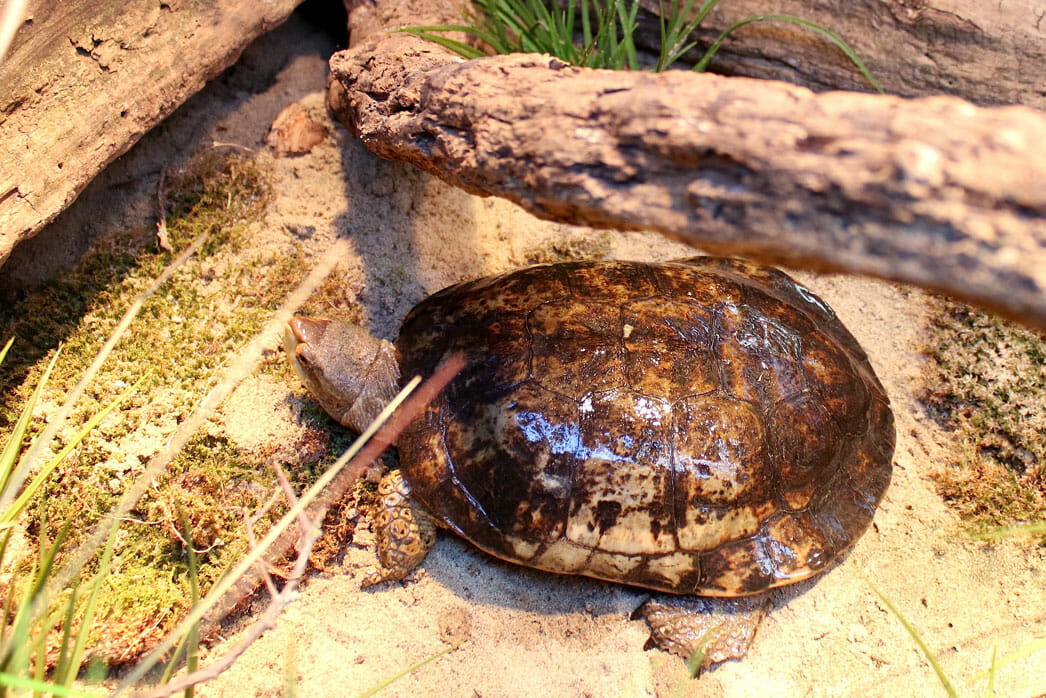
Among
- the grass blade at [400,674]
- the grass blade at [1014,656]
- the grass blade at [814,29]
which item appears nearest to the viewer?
the grass blade at [400,674]

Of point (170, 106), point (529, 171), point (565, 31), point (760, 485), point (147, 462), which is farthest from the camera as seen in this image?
point (565, 31)

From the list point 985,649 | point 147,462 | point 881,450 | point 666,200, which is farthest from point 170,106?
point 985,649

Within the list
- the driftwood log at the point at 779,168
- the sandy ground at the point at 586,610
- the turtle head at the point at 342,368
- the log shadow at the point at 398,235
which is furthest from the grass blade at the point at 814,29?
the turtle head at the point at 342,368

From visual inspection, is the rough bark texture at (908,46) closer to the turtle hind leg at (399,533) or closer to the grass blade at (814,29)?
the grass blade at (814,29)

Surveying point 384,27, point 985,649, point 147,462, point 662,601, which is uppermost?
point 384,27

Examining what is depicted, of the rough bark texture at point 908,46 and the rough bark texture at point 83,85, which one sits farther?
the rough bark texture at point 908,46

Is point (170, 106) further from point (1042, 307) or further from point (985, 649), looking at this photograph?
point (985, 649)

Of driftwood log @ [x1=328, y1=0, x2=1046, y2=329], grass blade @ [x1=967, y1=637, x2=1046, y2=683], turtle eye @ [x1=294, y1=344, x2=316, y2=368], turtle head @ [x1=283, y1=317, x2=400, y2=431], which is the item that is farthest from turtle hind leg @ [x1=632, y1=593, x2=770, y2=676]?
turtle eye @ [x1=294, y1=344, x2=316, y2=368]
